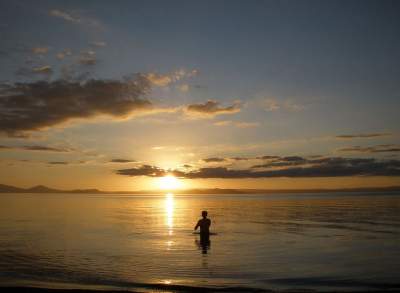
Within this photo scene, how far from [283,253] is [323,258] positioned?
2999mm

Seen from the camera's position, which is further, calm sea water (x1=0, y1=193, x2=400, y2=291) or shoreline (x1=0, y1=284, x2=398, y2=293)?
calm sea water (x1=0, y1=193, x2=400, y2=291)

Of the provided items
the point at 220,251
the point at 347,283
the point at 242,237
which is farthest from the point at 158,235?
the point at 347,283

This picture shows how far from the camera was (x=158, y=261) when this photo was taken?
Answer: 26.0 metres

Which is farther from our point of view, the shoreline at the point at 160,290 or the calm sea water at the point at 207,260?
the calm sea water at the point at 207,260

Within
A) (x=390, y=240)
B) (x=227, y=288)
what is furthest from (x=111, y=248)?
(x=390, y=240)

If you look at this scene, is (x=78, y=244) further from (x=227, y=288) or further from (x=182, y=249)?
(x=227, y=288)

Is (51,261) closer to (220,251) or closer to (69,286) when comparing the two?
(69,286)

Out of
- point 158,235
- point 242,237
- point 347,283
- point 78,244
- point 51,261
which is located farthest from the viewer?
point 158,235

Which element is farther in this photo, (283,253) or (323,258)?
(283,253)

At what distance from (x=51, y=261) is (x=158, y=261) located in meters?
6.55

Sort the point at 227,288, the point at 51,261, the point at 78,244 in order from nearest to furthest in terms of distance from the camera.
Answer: the point at 227,288 < the point at 51,261 < the point at 78,244

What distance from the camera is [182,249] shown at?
3112 cm

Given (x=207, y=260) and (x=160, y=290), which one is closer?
(x=160, y=290)

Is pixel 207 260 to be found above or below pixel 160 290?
above
